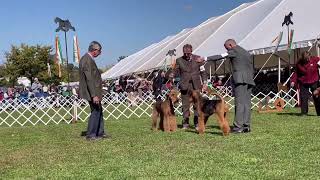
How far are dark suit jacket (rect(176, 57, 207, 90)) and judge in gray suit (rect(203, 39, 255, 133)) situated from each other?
1009mm

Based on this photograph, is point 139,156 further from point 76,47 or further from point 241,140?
point 76,47

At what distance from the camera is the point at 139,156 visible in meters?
7.23

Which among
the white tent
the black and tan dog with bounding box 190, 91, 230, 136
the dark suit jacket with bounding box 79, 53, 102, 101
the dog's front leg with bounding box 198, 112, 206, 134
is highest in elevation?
the white tent

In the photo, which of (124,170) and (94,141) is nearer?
(124,170)

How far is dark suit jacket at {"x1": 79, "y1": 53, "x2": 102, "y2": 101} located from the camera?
9500 mm

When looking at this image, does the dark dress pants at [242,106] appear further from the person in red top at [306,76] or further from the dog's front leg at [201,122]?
the person in red top at [306,76]

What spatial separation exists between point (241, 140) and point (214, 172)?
2.75 meters

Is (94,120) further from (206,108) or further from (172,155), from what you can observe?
(172,155)

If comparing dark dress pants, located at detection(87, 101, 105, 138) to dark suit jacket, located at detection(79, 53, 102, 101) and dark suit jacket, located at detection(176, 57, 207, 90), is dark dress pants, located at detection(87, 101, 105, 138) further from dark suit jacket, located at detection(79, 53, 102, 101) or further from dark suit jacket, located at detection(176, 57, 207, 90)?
dark suit jacket, located at detection(176, 57, 207, 90)

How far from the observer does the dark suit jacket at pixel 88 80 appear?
9.50 m

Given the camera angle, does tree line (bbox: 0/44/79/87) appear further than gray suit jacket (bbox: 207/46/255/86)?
Yes

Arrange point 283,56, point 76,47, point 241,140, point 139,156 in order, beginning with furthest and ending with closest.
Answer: point 283,56
point 76,47
point 241,140
point 139,156

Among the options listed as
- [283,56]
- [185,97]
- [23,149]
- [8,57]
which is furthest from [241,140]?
[8,57]

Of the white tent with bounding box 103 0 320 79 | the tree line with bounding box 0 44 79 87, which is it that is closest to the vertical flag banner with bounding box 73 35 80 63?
the white tent with bounding box 103 0 320 79
